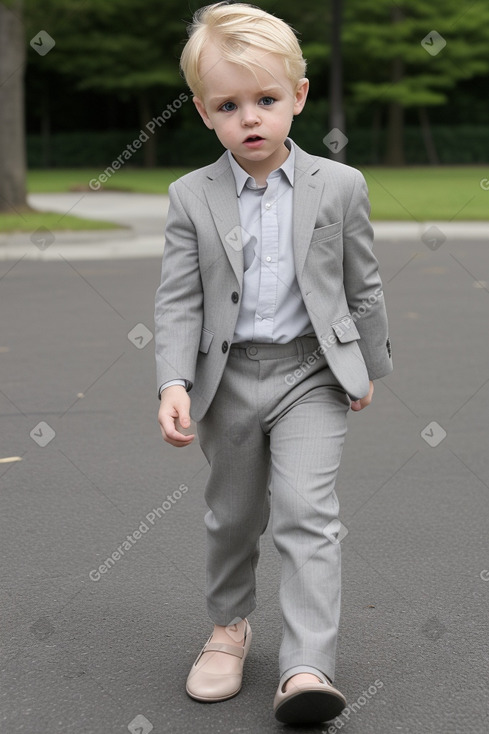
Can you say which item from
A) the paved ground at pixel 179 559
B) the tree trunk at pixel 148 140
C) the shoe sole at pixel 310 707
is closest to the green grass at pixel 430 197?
the paved ground at pixel 179 559

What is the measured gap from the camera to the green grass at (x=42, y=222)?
1733 centimetres

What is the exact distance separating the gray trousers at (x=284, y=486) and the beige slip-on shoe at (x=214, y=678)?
77 millimetres

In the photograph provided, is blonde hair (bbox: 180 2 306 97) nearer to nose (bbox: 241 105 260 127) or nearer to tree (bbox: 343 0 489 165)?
nose (bbox: 241 105 260 127)

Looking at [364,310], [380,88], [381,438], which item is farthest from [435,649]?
[380,88]

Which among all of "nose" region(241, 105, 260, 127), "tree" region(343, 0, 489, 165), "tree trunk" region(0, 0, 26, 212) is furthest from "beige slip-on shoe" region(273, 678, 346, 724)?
"tree" region(343, 0, 489, 165)

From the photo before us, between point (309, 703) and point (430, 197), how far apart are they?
23555mm

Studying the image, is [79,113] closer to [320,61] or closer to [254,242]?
[320,61]

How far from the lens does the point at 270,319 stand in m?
3.00

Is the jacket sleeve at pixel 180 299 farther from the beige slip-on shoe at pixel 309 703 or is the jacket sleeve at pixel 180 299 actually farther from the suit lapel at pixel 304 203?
the beige slip-on shoe at pixel 309 703

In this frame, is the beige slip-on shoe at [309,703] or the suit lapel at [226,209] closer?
the beige slip-on shoe at [309,703]

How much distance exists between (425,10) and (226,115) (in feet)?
159

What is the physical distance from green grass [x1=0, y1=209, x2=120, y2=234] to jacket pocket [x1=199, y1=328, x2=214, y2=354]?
14101 mm

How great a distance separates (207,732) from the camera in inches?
116

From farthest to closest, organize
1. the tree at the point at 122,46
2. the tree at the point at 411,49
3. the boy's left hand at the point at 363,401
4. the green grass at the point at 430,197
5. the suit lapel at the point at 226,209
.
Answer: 1. the tree at the point at 122,46
2. the tree at the point at 411,49
3. the green grass at the point at 430,197
4. the boy's left hand at the point at 363,401
5. the suit lapel at the point at 226,209
